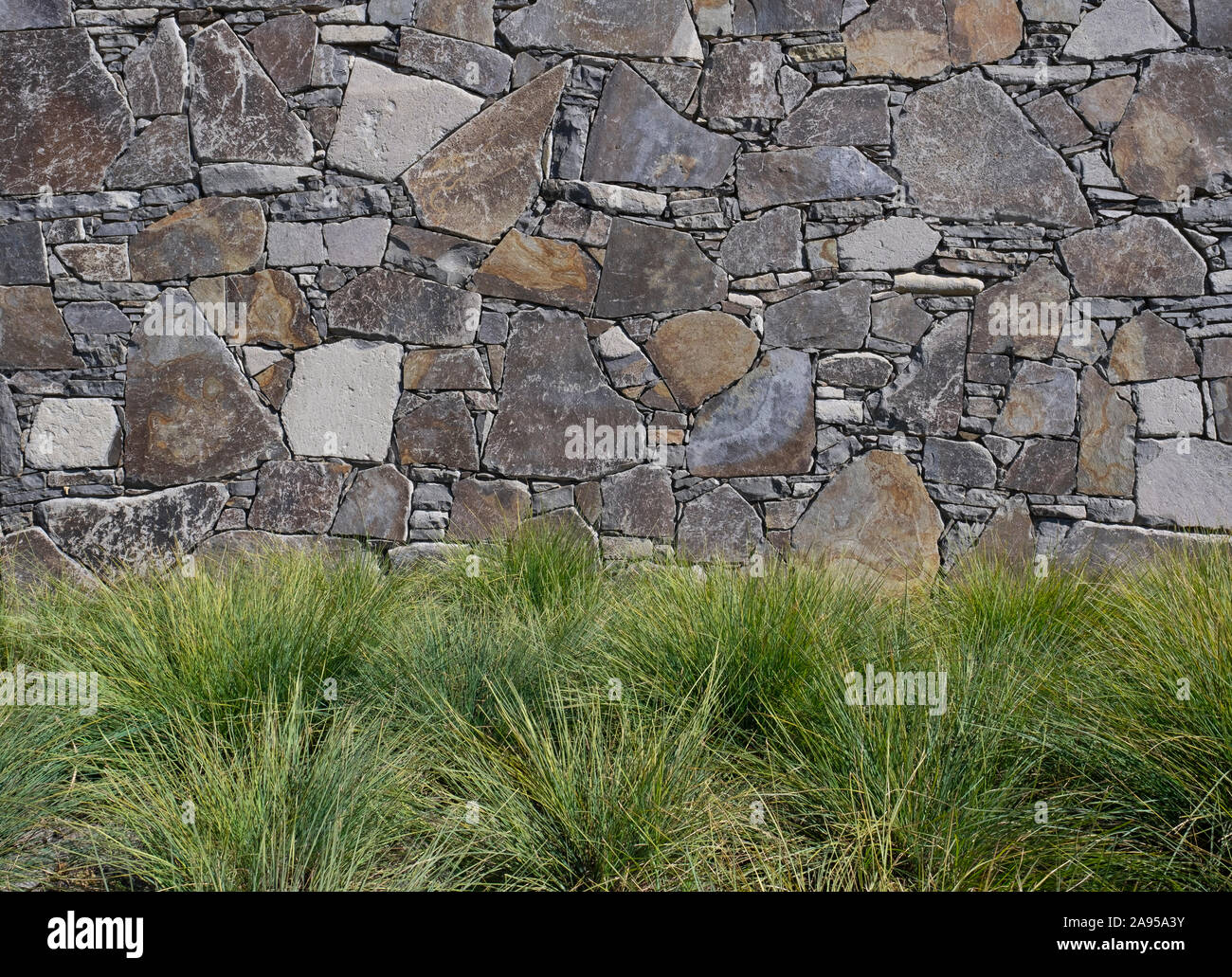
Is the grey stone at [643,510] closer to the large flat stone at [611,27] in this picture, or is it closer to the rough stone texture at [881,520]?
the rough stone texture at [881,520]

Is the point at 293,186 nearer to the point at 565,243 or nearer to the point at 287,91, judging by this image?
the point at 287,91

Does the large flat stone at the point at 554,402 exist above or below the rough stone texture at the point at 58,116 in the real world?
below

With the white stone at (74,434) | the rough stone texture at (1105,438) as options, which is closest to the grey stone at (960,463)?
the rough stone texture at (1105,438)

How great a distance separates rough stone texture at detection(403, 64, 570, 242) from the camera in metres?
4.50

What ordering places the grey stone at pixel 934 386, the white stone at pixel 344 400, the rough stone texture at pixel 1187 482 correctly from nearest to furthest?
the rough stone texture at pixel 1187 482
the grey stone at pixel 934 386
the white stone at pixel 344 400

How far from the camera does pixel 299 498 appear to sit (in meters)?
4.55

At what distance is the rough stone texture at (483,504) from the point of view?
178 inches

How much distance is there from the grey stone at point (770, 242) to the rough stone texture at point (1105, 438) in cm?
162

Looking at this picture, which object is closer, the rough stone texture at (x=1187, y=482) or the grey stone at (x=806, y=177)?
the rough stone texture at (x=1187, y=482)

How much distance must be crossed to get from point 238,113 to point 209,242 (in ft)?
2.27

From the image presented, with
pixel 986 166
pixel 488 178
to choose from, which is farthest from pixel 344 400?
pixel 986 166

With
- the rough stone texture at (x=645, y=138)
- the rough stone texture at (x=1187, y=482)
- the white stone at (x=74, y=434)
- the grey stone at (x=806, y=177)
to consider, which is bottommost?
the rough stone texture at (x=1187, y=482)

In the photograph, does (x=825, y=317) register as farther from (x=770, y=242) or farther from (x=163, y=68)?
(x=163, y=68)

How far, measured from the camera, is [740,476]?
177 inches
